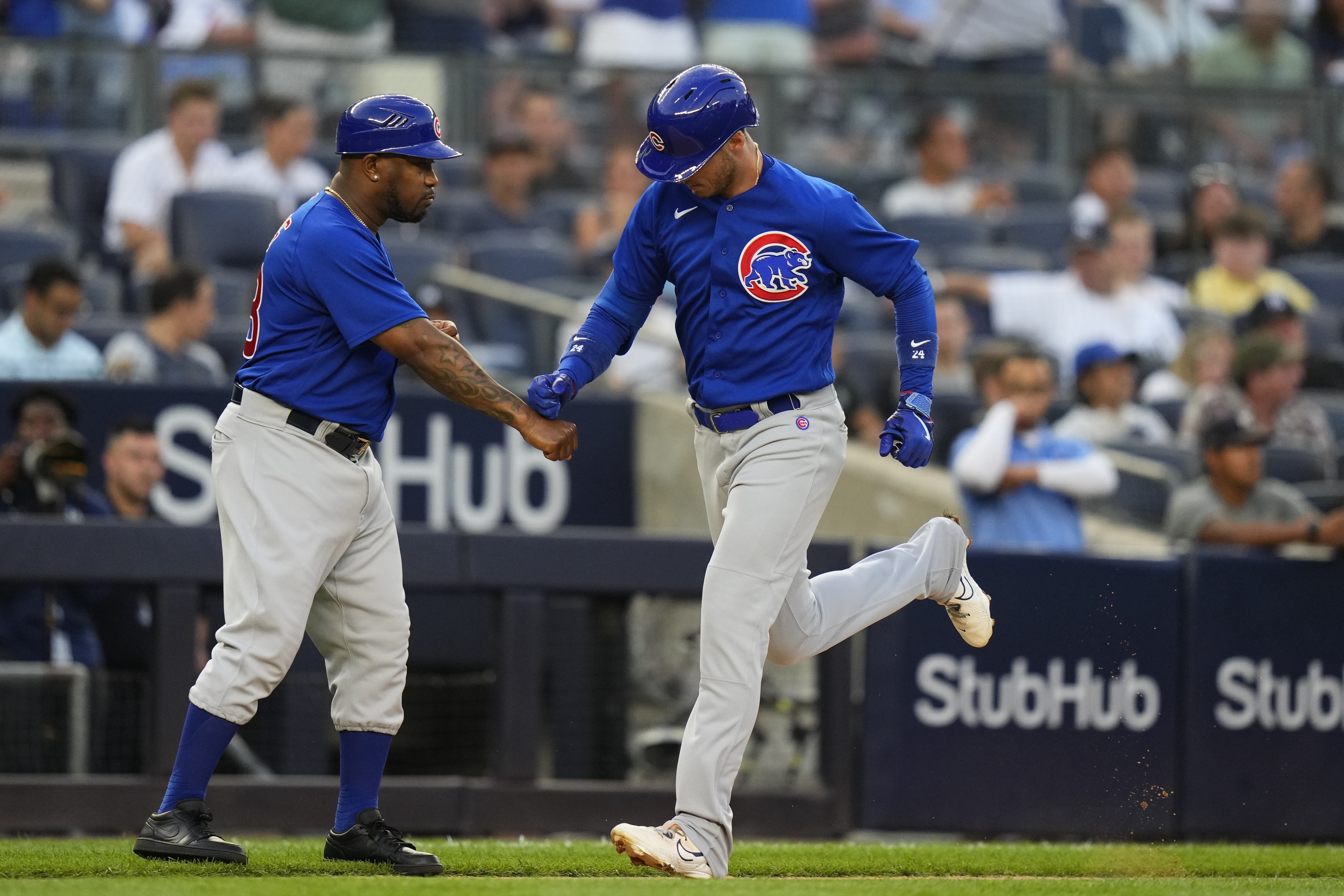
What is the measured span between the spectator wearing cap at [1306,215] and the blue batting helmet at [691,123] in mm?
8123

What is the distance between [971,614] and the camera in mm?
5156

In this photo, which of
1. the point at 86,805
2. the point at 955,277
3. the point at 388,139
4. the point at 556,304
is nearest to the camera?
the point at 388,139

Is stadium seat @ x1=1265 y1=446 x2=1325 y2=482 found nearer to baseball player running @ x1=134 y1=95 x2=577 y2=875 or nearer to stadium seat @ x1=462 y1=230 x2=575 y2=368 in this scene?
stadium seat @ x1=462 y1=230 x2=575 y2=368

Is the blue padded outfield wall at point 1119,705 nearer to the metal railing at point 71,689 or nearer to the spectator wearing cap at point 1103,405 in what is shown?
the spectator wearing cap at point 1103,405

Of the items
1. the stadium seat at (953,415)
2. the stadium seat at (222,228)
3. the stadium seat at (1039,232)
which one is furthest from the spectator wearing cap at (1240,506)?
the stadium seat at (222,228)

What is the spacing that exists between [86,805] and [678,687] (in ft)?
6.98

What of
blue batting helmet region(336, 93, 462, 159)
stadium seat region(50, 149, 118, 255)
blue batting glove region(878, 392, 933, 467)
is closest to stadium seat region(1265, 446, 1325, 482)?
blue batting glove region(878, 392, 933, 467)

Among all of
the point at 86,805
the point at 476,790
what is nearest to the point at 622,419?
the point at 476,790

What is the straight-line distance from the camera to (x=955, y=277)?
10070 millimetres

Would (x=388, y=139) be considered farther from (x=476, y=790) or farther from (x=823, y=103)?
(x=823, y=103)

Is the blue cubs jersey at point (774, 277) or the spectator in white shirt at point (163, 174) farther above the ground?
the spectator in white shirt at point (163, 174)

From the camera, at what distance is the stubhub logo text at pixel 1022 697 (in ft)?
22.5

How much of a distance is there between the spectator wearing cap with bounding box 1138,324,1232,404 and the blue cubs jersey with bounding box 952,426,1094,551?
2.31 metres

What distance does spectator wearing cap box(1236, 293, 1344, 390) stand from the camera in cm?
935
